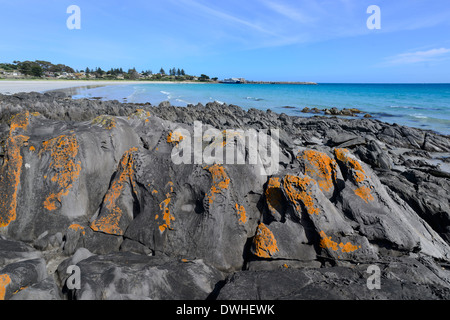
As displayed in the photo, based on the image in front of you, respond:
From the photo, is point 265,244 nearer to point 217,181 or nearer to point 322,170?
point 217,181

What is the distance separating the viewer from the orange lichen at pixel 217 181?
510cm

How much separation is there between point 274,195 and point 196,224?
174 cm

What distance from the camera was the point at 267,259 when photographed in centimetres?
463

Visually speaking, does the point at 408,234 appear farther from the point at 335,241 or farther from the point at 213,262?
the point at 213,262

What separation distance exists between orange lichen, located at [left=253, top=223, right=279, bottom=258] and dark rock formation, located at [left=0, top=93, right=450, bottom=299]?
0.02 metres

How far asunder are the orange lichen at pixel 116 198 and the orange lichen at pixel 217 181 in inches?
72.6

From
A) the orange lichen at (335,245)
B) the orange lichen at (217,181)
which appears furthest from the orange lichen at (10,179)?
the orange lichen at (335,245)

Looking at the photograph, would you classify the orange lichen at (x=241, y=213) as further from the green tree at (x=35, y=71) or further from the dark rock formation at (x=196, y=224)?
the green tree at (x=35, y=71)

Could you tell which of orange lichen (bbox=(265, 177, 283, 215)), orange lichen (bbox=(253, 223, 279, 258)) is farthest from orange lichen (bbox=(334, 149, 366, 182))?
orange lichen (bbox=(253, 223, 279, 258))

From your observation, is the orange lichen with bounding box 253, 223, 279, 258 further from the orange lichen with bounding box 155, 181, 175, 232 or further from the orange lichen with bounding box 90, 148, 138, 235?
the orange lichen with bounding box 90, 148, 138, 235

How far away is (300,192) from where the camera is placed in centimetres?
481

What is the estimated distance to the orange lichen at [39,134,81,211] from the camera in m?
5.63
